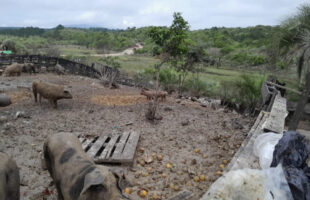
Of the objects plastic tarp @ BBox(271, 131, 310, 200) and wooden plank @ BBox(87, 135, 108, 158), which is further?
wooden plank @ BBox(87, 135, 108, 158)

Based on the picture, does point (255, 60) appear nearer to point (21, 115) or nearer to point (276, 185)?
point (21, 115)

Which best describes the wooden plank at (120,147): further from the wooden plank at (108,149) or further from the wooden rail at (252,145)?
the wooden rail at (252,145)

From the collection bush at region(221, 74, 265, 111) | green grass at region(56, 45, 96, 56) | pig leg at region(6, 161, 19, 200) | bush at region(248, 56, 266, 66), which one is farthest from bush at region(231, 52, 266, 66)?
pig leg at region(6, 161, 19, 200)

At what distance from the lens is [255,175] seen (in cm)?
264

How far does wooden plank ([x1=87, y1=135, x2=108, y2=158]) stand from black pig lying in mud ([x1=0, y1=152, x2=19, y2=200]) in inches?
70.7

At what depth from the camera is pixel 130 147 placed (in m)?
4.90

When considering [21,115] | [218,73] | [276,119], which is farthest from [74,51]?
[276,119]

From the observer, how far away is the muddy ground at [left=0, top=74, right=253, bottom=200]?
394 centimetres

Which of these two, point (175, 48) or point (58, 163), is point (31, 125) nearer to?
point (58, 163)

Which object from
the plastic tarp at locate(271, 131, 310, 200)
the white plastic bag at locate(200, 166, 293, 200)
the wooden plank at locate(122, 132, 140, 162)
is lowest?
the wooden plank at locate(122, 132, 140, 162)

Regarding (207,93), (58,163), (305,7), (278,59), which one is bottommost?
(207,93)

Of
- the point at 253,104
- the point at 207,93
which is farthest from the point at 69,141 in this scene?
the point at 207,93

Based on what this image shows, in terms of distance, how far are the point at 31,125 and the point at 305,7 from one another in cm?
871

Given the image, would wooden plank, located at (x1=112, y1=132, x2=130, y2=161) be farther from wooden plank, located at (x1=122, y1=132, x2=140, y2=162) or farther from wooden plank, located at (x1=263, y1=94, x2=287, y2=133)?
wooden plank, located at (x1=263, y1=94, x2=287, y2=133)
